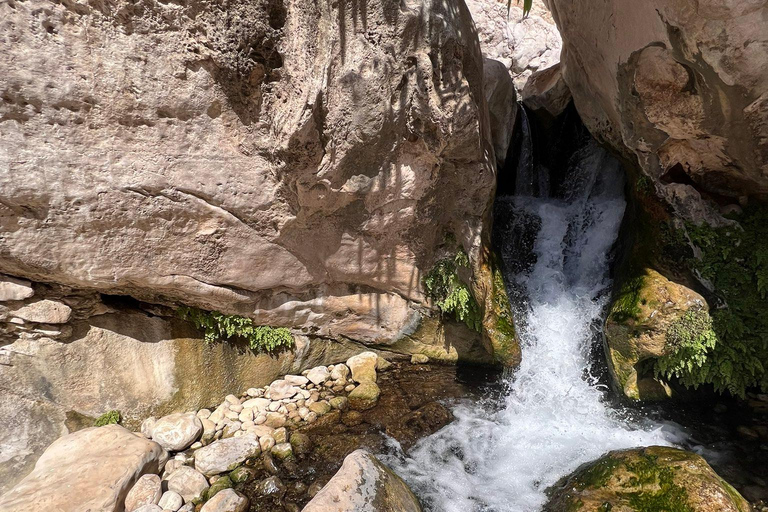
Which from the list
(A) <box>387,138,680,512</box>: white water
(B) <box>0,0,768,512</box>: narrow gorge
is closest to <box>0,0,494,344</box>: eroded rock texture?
(B) <box>0,0,768,512</box>: narrow gorge

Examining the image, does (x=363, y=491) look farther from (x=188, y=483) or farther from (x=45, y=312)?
(x=45, y=312)

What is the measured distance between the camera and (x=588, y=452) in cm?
502

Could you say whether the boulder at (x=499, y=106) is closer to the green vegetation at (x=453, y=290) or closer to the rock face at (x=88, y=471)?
the green vegetation at (x=453, y=290)

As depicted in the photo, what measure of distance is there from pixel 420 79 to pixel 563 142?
5686 millimetres

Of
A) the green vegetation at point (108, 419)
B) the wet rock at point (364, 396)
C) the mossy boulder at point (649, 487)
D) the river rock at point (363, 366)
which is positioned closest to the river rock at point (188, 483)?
the green vegetation at point (108, 419)

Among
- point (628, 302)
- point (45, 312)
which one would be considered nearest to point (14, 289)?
point (45, 312)

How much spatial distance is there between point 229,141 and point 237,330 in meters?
2.61

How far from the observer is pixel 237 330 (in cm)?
574

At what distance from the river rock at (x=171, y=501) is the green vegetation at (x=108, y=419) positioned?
1.33m

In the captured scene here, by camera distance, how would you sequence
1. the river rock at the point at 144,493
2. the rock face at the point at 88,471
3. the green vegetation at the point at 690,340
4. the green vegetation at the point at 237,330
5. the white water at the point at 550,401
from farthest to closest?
the green vegetation at the point at 237,330
the green vegetation at the point at 690,340
the white water at the point at 550,401
the river rock at the point at 144,493
the rock face at the point at 88,471

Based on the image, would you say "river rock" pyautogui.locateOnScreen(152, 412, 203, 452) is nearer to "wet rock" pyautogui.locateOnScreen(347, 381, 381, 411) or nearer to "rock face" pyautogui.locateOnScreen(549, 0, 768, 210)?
"wet rock" pyautogui.locateOnScreen(347, 381, 381, 411)

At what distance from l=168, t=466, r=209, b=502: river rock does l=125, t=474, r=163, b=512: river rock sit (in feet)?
0.47

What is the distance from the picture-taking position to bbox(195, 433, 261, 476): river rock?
4.74 m

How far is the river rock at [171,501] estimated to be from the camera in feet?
13.9
